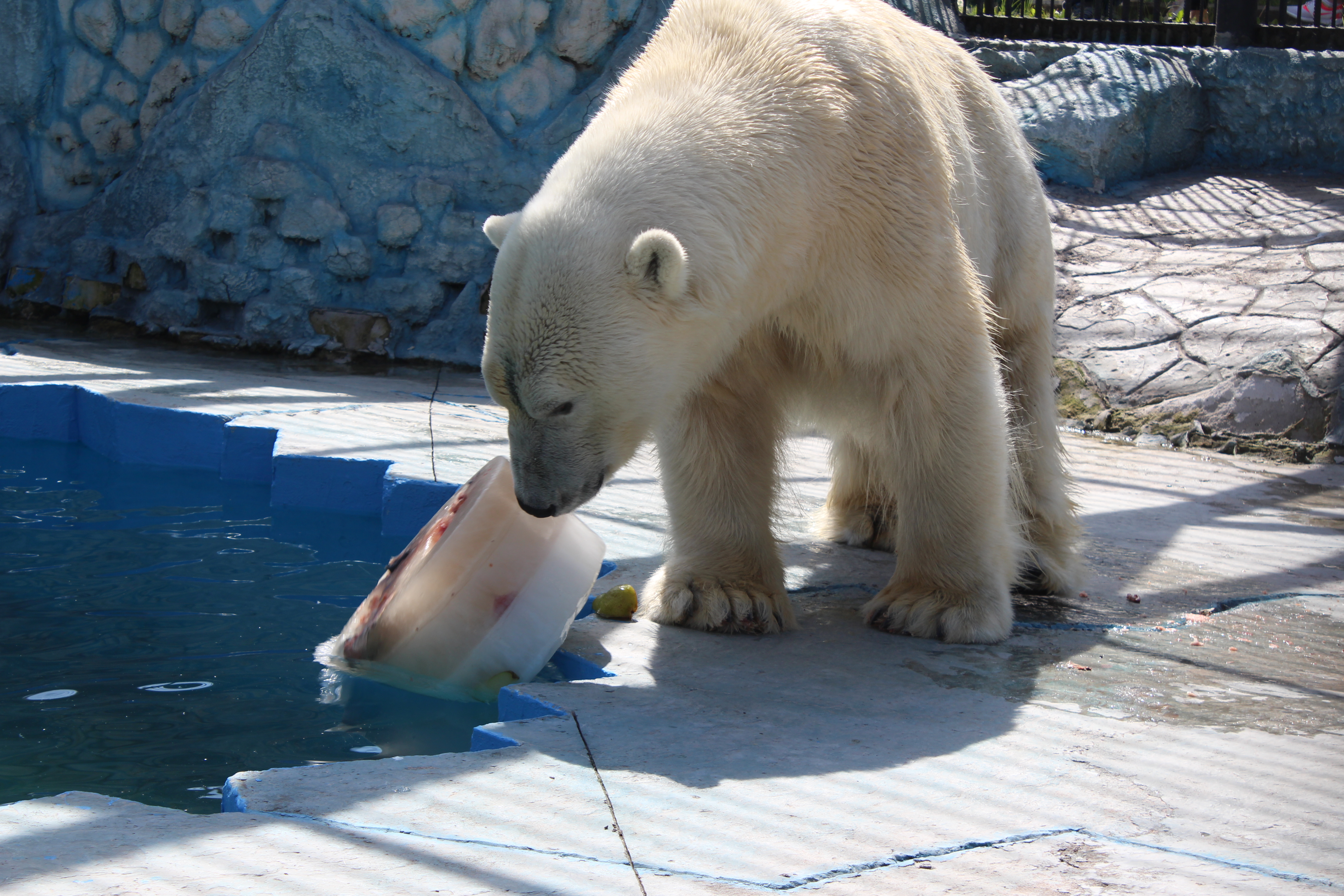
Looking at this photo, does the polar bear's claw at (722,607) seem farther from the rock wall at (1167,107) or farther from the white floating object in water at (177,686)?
the rock wall at (1167,107)

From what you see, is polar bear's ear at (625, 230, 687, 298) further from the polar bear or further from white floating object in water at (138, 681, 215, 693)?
white floating object in water at (138, 681, 215, 693)

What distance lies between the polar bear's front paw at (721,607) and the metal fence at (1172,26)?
6634mm

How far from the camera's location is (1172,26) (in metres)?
8.21

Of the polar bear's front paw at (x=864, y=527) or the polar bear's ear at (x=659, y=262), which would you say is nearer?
the polar bear's ear at (x=659, y=262)

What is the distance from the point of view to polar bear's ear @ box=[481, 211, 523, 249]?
7.73ft

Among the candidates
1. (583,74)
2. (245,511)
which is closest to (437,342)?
(583,74)

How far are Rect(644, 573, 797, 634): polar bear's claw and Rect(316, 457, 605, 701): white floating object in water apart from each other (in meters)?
0.30

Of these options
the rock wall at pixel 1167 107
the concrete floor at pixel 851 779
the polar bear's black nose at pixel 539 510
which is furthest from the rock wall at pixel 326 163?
the polar bear's black nose at pixel 539 510

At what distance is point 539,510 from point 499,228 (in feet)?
1.91

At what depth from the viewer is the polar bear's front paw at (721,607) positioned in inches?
106

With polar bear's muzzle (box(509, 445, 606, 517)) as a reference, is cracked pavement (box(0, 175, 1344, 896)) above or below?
below

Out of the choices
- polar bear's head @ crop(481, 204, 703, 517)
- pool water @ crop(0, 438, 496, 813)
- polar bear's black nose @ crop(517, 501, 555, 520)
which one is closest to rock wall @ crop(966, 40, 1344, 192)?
pool water @ crop(0, 438, 496, 813)

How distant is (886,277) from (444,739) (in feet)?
4.14

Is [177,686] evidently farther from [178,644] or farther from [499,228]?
[499,228]
